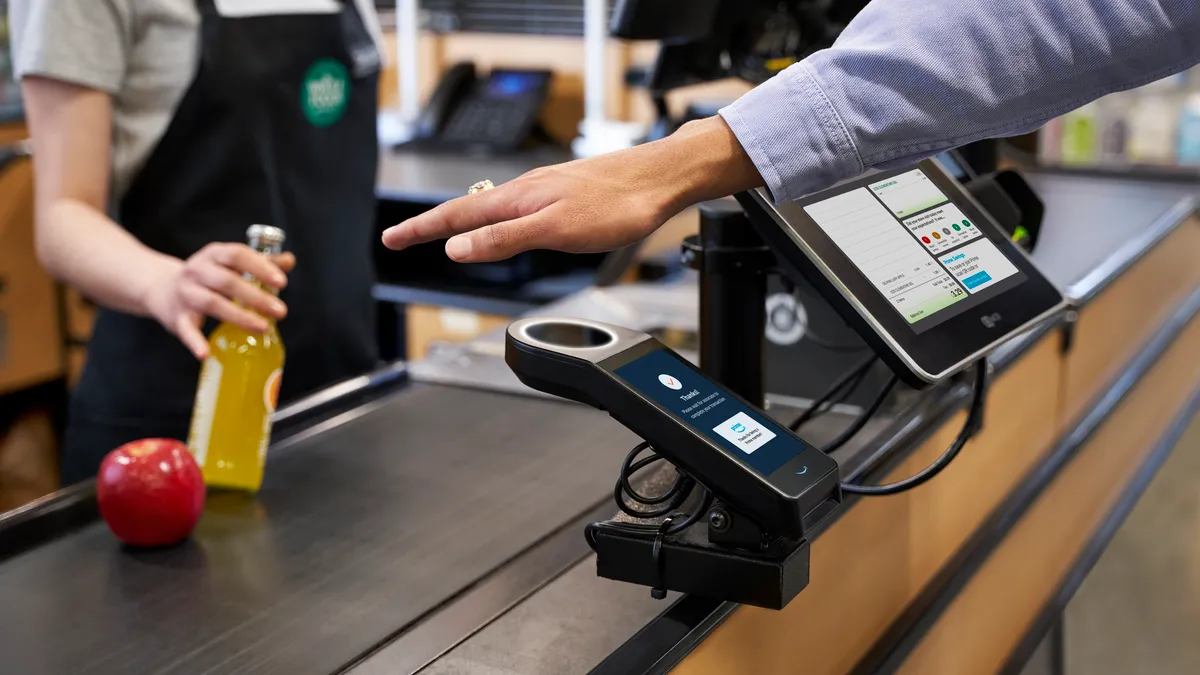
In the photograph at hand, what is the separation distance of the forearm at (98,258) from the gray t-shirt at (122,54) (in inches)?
5.5

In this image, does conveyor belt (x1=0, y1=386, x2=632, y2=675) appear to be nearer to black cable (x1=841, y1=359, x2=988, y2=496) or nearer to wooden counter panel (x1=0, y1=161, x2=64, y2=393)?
black cable (x1=841, y1=359, x2=988, y2=496)

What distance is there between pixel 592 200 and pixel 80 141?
937 millimetres

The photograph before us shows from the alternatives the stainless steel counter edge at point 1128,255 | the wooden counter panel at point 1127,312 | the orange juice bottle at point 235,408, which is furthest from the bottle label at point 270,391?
the wooden counter panel at point 1127,312

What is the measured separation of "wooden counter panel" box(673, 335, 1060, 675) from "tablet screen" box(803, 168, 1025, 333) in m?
0.25

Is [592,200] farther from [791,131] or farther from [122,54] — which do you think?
[122,54]

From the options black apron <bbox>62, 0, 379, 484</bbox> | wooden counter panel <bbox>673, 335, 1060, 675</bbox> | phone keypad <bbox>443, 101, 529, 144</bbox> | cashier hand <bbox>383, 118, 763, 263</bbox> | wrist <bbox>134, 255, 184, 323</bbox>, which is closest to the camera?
cashier hand <bbox>383, 118, 763, 263</bbox>

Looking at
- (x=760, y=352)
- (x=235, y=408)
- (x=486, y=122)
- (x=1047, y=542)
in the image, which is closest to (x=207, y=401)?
(x=235, y=408)

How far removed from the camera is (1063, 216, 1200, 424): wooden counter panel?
210 centimetres

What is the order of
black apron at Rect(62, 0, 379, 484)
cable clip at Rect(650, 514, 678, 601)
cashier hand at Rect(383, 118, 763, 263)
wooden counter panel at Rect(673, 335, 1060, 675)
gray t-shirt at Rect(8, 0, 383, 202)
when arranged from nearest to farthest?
cashier hand at Rect(383, 118, 763, 263) < cable clip at Rect(650, 514, 678, 601) < wooden counter panel at Rect(673, 335, 1060, 675) < gray t-shirt at Rect(8, 0, 383, 202) < black apron at Rect(62, 0, 379, 484)

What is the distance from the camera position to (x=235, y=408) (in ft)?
4.16

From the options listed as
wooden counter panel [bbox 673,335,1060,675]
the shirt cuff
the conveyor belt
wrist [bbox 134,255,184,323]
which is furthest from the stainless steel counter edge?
wrist [bbox 134,255,184,323]

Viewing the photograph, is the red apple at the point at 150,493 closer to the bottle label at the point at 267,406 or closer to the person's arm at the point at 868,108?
the bottle label at the point at 267,406

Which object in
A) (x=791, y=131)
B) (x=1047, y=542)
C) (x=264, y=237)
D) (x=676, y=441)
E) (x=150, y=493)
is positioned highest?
(x=791, y=131)

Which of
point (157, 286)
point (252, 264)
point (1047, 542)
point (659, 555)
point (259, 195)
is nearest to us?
point (659, 555)
